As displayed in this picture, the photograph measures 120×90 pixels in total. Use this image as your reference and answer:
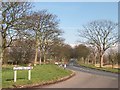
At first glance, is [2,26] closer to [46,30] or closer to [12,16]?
[12,16]

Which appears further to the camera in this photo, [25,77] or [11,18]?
[11,18]

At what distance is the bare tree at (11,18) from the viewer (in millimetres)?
32156

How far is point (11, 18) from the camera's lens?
3266 cm

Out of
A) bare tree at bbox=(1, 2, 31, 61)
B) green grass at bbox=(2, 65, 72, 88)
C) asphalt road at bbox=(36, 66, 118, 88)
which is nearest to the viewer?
green grass at bbox=(2, 65, 72, 88)

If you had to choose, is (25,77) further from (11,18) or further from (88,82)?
(11,18)

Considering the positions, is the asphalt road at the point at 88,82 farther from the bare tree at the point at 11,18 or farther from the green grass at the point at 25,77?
the bare tree at the point at 11,18

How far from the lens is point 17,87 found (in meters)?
16.4

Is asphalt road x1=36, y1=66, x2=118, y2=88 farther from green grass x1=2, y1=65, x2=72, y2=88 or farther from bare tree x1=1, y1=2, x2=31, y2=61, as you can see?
bare tree x1=1, y1=2, x2=31, y2=61

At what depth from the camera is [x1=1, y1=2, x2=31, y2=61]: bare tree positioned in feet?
105

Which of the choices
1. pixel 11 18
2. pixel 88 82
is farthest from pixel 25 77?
pixel 11 18

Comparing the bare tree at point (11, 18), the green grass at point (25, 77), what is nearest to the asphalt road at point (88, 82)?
the green grass at point (25, 77)

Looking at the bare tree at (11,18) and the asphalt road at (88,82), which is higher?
the bare tree at (11,18)

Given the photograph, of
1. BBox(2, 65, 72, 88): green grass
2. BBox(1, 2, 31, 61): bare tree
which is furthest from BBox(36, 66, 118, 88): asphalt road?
BBox(1, 2, 31, 61): bare tree

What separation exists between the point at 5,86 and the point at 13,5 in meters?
18.0
